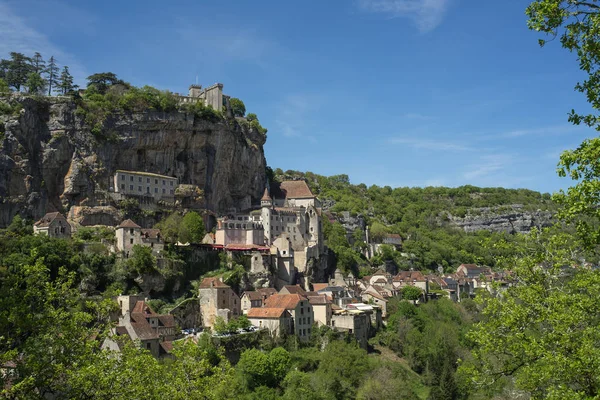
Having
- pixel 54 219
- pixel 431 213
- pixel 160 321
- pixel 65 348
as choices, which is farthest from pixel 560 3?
pixel 431 213

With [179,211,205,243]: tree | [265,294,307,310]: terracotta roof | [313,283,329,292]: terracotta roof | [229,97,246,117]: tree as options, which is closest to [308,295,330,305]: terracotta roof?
[265,294,307,310]: terracotta roof

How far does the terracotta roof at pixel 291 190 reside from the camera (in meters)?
95.4

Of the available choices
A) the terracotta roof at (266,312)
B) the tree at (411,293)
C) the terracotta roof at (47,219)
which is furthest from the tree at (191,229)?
the tree at (411,293)

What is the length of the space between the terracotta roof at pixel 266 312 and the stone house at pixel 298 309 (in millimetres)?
1083

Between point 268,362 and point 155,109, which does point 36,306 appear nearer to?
point 268,362

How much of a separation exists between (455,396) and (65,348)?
47764 mm

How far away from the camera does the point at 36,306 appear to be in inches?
693

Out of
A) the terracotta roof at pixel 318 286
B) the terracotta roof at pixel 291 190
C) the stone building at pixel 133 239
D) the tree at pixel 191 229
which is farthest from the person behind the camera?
the terracotta roof at pixel 291 190

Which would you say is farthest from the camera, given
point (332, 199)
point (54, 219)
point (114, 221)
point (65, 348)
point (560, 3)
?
point (332, 199)

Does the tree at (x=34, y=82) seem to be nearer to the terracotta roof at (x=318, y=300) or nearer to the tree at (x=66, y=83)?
the tree at (x=66, y=83)

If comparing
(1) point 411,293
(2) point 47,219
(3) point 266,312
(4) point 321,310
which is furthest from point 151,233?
(1) point 411,293

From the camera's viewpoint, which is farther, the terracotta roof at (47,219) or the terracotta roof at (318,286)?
the terracotta roof at (318,286)

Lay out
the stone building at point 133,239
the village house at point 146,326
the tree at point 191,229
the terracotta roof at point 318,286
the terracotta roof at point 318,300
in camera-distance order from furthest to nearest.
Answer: the terracotta roof at point 318,286
the tree at point 191,229
the terracotta roof at point 318,300
the stone building at point 133,239
the village house at point 146,326

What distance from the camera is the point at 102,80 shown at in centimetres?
8075
